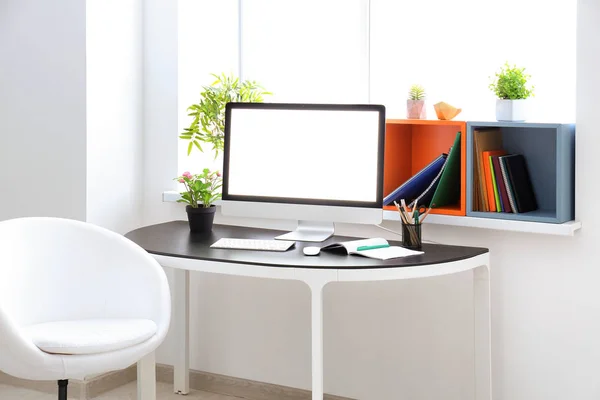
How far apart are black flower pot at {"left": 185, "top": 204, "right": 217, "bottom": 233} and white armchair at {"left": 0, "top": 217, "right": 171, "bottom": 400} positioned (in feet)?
1.14

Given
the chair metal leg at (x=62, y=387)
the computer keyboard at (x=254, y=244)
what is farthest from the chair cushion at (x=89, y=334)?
the computer keyboard at (x=254, y=244)

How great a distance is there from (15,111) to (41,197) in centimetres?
36

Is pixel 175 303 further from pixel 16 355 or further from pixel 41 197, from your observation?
pixel 16 355

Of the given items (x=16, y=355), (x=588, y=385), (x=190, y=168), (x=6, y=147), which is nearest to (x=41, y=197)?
(x=6, y=147)

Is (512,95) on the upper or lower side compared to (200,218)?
upper

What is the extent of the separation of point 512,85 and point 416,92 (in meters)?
0.37

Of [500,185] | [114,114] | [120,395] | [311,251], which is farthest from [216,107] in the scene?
[120,395]

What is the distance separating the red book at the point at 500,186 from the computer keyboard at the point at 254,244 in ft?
2.27

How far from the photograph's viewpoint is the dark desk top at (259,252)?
2.55m

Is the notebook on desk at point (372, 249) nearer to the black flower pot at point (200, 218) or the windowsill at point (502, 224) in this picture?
the windowsill at point (502, 224)

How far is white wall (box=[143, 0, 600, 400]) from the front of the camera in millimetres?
2758

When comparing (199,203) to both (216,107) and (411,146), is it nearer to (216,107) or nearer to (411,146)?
(216,107)

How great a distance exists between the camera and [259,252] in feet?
9.04

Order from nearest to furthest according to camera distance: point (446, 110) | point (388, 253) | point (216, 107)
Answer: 1. point (388, 253)
2. point (446, 110)
3. point (216, 107)
